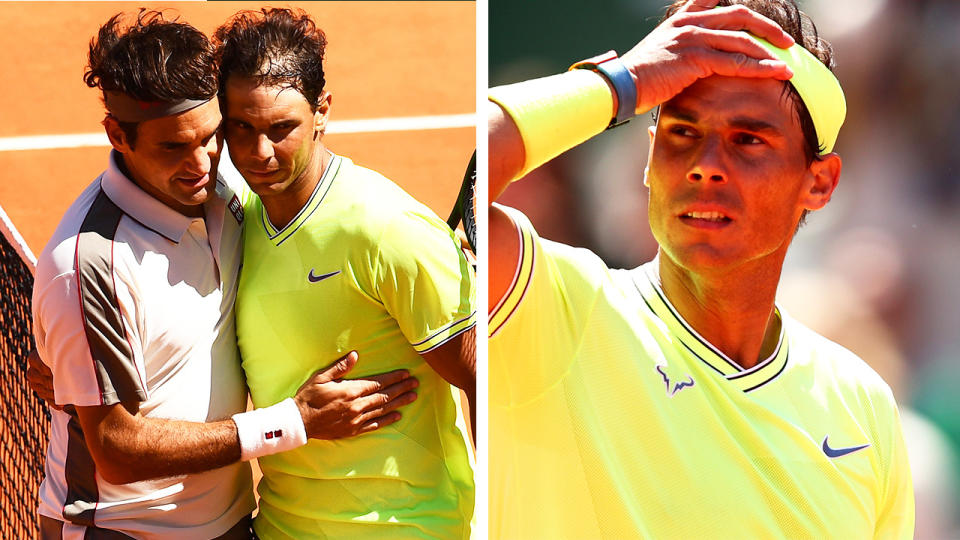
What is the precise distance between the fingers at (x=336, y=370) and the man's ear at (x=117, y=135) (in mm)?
702

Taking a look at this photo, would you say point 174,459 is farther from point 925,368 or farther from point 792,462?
point 925,368

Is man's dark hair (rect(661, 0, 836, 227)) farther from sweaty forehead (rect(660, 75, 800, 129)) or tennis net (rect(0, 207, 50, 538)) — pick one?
tennis net (rect(0, 207, 50, 538))

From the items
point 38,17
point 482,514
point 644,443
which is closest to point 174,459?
point 482,514

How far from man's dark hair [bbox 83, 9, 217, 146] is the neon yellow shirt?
839 mm

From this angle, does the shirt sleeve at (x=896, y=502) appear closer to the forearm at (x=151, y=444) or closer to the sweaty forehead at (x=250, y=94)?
the forearm at (x=151, y=444)

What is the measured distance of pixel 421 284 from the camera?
2.33 metres

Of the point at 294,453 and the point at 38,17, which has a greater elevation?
the point at 38,17

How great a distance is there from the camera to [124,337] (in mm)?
2234

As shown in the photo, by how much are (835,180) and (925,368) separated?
0.50 m

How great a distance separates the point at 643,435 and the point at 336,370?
0.77 metres

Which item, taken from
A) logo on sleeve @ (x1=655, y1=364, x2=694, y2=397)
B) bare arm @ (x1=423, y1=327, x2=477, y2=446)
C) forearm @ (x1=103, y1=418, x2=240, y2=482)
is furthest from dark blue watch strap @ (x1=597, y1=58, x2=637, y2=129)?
forearm @ (x1=103, y1=418, x2=240, y2=482)

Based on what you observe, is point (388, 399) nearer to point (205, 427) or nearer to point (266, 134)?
point (205, 427)

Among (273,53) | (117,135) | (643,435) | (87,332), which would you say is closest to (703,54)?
(643,435)

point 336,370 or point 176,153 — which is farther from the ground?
point 176,153
